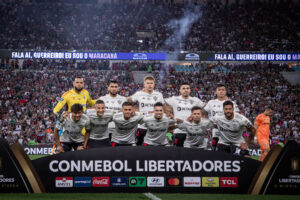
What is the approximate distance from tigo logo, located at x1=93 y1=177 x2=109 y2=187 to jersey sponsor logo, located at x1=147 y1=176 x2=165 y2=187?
2.44 ft

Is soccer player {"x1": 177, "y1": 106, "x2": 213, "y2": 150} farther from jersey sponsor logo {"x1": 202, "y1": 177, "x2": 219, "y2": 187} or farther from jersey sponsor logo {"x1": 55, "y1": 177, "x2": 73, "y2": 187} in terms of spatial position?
jersey sponsor logo {"x1": 55, "y1": 177, "x2": 73, "y2": 187}

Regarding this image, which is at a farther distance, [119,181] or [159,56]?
[159,56]

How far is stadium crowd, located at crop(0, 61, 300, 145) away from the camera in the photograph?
26047 millimetres

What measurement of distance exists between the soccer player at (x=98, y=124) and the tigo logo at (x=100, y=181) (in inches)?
56.8

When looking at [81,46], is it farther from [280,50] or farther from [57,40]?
[280,50]

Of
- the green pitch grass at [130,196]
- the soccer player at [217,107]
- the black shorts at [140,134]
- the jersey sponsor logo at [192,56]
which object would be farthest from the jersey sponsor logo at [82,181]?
the jersey sponsor logo at [192,56]

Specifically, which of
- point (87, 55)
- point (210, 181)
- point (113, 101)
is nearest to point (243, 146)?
point (210, 181)

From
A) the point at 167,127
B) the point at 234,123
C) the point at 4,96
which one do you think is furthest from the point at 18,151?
the point at 4,96

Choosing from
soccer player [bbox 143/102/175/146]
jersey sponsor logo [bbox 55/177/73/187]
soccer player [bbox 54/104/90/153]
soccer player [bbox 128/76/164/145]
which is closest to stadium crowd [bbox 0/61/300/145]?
soccer player [bbox 128/76/164/145]

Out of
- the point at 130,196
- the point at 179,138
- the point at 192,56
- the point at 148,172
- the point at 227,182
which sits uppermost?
the point at 192,56

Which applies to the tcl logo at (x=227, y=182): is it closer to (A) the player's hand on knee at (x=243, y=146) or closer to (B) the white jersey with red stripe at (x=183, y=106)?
(A) the player's hand on knee at (x=243, y=146)

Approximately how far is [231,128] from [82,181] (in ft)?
10.8

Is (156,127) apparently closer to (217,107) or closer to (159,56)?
(217,107)

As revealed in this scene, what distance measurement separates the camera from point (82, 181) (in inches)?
281
